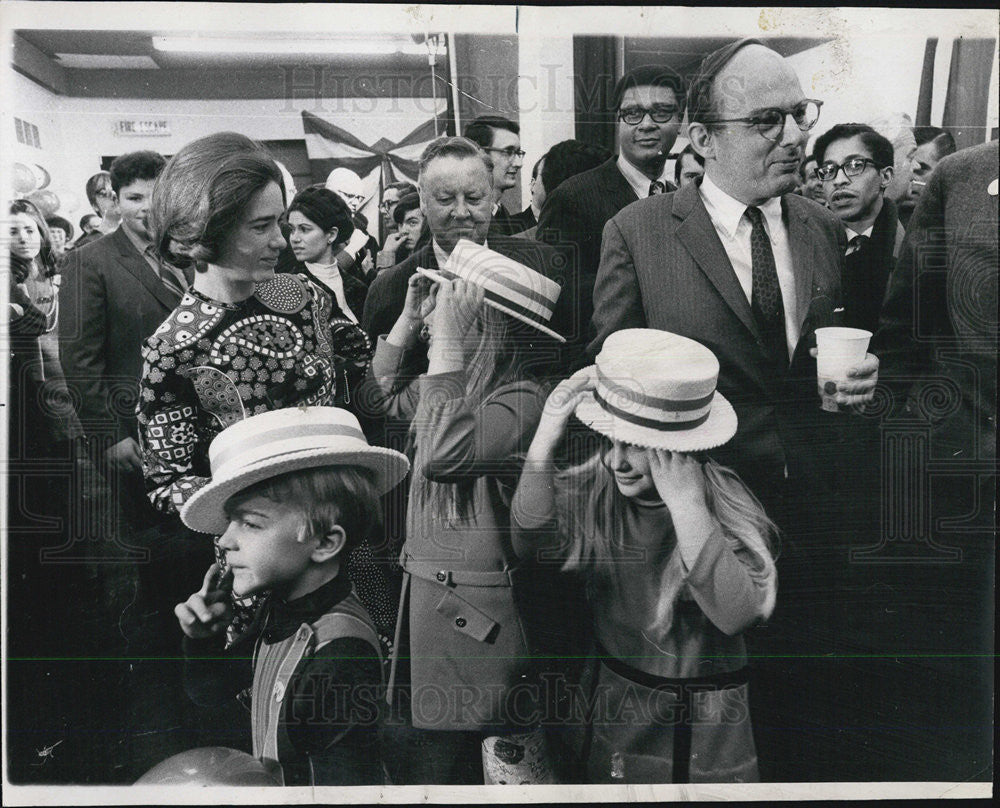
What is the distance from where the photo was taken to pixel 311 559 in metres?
3.34

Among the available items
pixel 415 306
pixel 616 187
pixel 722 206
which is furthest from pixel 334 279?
pixel 722 206

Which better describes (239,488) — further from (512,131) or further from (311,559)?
(512,131)

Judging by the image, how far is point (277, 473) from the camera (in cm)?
325

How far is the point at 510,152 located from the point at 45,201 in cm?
161

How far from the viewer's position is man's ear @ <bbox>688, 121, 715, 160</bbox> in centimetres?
338

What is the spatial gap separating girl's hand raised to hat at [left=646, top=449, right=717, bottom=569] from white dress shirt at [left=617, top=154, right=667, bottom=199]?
901 millimetres

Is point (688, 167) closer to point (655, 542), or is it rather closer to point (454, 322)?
point (454, 322)

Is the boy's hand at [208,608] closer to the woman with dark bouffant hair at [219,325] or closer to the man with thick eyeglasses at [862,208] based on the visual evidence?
the woman with dark bouffant hair at [219,325]

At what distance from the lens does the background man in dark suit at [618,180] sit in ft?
11.1

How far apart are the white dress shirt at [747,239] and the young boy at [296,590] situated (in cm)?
135

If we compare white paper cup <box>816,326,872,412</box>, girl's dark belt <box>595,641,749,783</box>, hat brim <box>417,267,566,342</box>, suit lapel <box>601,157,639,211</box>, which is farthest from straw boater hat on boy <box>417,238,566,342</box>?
girl's dark belt <box>595,641,749,783</box>

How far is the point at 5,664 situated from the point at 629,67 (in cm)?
303

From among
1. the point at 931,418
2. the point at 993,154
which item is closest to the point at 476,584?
the point at 931,418

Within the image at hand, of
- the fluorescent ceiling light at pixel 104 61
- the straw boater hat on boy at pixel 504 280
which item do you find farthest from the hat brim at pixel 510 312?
the fluorescent ceiling light at pixel 104 61
